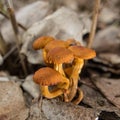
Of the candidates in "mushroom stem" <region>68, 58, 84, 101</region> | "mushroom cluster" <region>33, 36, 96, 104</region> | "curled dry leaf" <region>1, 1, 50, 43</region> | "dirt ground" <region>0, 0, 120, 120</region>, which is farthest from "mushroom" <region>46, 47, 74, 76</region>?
"curled dry leaf" <region>1, 1, 50, 43</region>

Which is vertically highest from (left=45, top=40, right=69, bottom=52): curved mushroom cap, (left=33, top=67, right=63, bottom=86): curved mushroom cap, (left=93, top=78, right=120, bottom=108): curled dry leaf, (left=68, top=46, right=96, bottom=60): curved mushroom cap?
(left=45, top=40, right=69, bottom=52): curved mushroom cap

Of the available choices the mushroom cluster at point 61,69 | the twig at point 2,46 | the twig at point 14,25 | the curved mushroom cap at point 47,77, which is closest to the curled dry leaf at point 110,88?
the mushroom cluster at point 61,69

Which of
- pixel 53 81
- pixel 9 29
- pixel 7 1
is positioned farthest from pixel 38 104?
pixel 9 29

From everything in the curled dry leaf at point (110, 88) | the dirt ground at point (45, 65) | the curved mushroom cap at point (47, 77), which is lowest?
the curled dry leaf at point (110, 88)

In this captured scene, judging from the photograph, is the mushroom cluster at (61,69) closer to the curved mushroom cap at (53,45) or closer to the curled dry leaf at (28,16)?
the curved mushroom cap at (53,45)

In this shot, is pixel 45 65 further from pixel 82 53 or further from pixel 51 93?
pixel 82 53

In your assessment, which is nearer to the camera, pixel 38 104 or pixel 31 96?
pixel 38 104

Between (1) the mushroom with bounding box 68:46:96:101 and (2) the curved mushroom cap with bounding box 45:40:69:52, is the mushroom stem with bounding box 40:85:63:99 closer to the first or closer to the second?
(1) the mushroom with bounding box 68:46:96:101

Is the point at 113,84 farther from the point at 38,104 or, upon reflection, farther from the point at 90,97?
the point at 38,104
